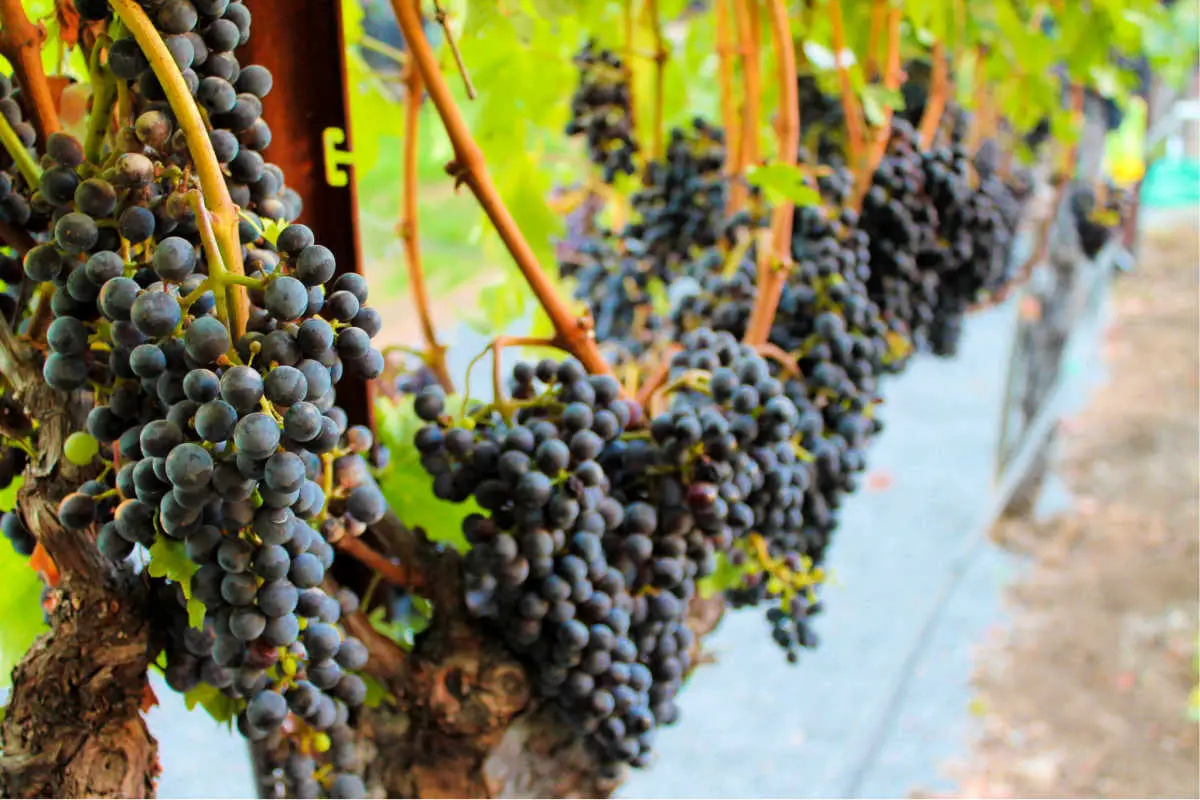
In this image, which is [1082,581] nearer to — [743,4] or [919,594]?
[919,594]

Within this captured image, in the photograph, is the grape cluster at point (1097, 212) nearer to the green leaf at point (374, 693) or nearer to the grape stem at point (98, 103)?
the green leaf at point (374, 693)

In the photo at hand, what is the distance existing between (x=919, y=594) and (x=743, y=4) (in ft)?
7.12

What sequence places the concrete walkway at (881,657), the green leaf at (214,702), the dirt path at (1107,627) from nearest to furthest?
the green leaf at (214,702), the concrete walkway at (881,657), the dirt path at (1107,627)

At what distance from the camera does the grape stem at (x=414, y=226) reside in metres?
0.99

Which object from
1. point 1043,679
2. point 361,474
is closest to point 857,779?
point 1043,679

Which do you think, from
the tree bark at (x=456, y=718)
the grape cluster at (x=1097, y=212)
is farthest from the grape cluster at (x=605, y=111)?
the grape cluster at (x=1097, y=212)

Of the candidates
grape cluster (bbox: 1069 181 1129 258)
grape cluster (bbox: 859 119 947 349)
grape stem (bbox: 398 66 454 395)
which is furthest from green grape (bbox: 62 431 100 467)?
grape cluster (bbox: 1069 181 1129 258)

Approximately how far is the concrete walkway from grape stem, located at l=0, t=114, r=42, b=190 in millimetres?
850

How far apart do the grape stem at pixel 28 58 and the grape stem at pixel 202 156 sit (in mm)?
92

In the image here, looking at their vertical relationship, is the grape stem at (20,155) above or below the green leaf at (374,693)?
above

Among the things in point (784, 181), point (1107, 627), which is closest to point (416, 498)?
point (784, 181)

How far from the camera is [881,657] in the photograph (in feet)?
8.45

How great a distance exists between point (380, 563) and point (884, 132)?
0.82 meters

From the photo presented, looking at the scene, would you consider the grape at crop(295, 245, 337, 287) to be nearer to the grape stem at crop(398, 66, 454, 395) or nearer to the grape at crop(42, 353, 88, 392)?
the grape at crop(42, 353, 88, 392)
